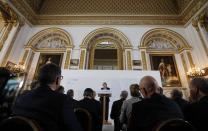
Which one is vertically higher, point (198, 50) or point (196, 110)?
point (198, 50)

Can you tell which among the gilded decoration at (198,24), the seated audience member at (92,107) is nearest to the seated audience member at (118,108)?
the seated audience member at (92,107)

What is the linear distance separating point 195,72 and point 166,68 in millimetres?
1492

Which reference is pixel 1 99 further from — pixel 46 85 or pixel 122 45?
pixel 122 45

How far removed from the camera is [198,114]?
154cm

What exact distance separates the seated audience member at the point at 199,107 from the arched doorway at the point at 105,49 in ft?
21.8

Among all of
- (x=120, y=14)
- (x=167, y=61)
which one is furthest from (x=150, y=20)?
(x=167, y=61)

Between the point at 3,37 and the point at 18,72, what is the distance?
7.19ft

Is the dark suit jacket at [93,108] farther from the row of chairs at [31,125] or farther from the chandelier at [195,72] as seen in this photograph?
the chandelier at [195,72]

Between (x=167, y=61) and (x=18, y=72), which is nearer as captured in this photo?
(x=18, y=72)

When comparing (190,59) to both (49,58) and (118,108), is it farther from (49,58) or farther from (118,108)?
(49,58)

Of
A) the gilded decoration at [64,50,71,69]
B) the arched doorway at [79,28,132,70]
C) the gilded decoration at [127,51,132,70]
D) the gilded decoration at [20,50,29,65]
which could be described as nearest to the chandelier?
the gilded decoration at [127,51,132,70]

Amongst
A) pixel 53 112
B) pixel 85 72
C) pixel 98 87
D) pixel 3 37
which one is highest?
pixel 3 37

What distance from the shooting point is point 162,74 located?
8.30m

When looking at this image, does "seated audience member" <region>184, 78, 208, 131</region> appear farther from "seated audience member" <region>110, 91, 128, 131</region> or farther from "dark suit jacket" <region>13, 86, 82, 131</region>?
"seated audience member" <region>110, 91, 128, 131</region>
